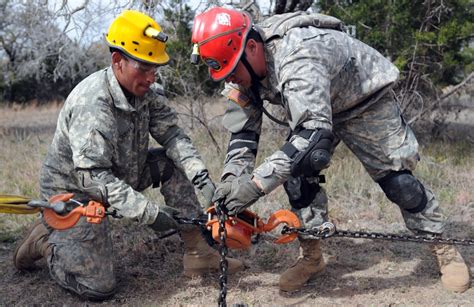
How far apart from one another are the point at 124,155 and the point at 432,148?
18.4 ft

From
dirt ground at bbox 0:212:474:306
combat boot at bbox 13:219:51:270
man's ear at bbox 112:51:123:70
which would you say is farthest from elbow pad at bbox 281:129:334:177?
combat boot at bbox 13:219:51:270

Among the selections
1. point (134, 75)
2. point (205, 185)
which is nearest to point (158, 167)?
point (205, 185)

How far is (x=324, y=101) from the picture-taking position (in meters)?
3.09

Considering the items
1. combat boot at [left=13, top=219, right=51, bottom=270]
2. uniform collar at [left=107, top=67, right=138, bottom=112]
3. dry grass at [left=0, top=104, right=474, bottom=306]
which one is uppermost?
uniform collar at [left=107, top=67, right=138, bottom=112]

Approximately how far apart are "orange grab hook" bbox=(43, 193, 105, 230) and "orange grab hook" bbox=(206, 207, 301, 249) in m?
0.65

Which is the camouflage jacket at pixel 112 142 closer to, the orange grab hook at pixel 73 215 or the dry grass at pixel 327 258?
the orange grab hook at pixel 73 215

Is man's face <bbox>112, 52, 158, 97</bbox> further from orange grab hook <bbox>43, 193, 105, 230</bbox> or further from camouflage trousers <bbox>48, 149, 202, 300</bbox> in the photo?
camouflage trousers <bbox>48, 149, 202, 300</bbox>

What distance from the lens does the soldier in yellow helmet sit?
3.51m

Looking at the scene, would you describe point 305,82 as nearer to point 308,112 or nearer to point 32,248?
point 308,112

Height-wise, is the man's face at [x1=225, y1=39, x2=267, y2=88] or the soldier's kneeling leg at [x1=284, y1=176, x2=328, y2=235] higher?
the man's face at [x1=225, y1=39, x2=267, y2=88]

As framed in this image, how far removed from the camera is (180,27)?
799cm

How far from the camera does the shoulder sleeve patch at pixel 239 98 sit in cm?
382

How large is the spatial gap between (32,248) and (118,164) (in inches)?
38.8

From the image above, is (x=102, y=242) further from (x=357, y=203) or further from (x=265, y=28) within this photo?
(x=357, y=203)
